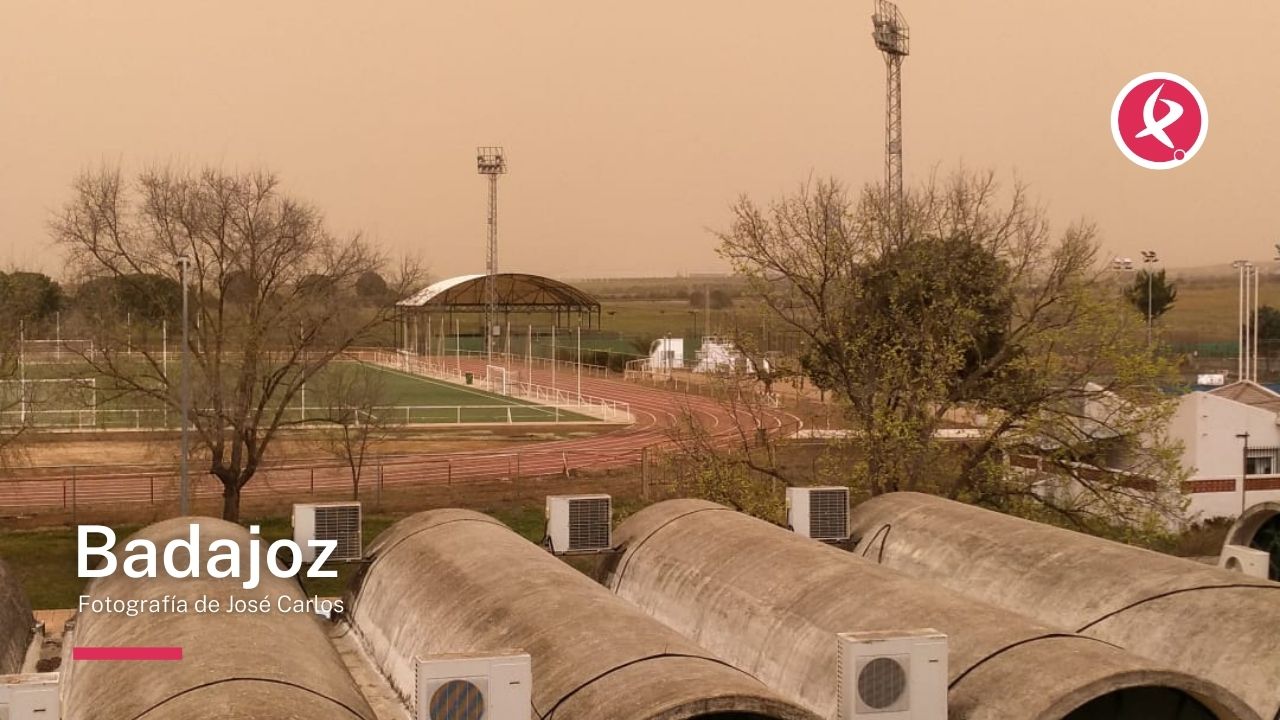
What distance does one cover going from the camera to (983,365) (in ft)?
102

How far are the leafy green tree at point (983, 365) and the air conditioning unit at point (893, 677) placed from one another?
17017 millimetres

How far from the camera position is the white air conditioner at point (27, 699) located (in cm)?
886

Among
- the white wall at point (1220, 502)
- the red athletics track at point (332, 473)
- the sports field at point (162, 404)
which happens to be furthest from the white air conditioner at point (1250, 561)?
the sports field at point (162, 404)

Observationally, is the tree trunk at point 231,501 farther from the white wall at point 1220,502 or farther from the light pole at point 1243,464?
the light pole at point 1243,464

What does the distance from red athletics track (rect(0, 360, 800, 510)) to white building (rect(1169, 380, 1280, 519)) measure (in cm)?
1059

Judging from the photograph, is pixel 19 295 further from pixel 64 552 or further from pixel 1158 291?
pixel 1158 291

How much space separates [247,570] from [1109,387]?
755 inches

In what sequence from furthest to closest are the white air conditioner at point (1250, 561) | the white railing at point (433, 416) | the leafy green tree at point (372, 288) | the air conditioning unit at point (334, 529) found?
the white railing at point (433, 416)
the leafy green tree at point (372, 288)
the air conditioning unit at point (334, 529)
the white air conditioner at point (1250, 561)

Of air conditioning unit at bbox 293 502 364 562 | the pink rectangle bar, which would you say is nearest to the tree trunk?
air conditioning unit at bbox 293 502 364 562

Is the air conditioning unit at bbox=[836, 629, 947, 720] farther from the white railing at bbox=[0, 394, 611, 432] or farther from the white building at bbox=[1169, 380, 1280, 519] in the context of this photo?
the white railing at bbox=[0, 394, 611, 432]

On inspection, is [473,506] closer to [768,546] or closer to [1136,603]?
[768,546]

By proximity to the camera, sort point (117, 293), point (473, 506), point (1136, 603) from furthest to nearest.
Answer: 1. point (473, 506)
2. point (117, 293)
3. point (1136, 603)

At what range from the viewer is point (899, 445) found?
28.4m

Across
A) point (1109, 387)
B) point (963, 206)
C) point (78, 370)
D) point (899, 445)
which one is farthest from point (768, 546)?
point (78, 370)
